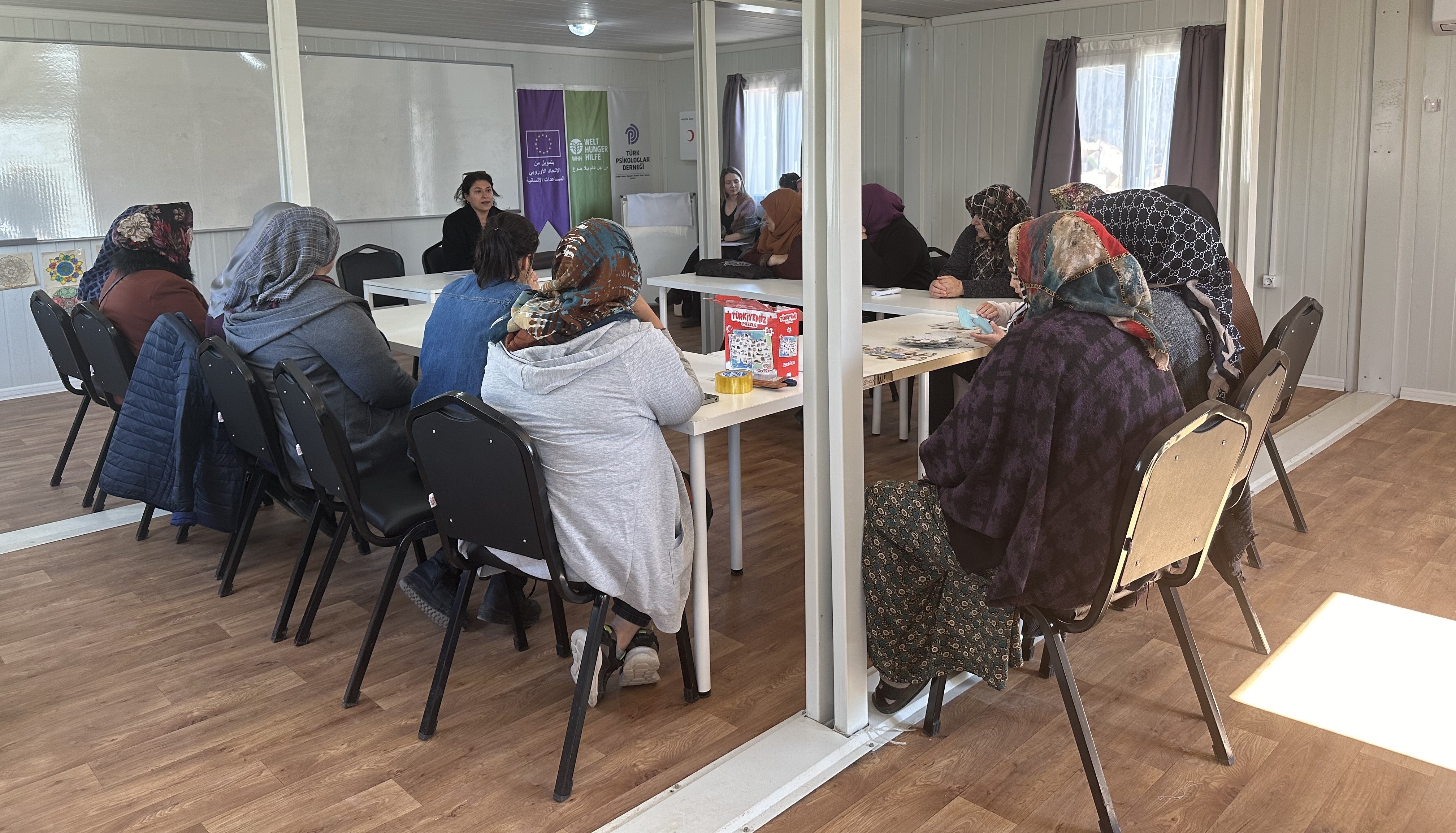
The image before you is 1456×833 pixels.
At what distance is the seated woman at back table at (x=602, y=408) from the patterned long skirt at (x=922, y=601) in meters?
0.44

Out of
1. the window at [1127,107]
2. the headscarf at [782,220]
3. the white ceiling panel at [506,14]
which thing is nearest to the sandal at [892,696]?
the headscarf at [782,220]

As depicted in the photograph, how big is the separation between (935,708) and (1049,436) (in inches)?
29.6

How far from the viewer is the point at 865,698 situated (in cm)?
238

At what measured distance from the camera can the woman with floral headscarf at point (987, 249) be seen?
172 inches

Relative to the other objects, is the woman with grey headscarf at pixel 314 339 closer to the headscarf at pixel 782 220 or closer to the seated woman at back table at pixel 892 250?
the seated woman at back table at pixel 892 250

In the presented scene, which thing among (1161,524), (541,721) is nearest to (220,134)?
(541,721)

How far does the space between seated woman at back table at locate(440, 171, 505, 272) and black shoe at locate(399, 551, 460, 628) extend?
3414 mm

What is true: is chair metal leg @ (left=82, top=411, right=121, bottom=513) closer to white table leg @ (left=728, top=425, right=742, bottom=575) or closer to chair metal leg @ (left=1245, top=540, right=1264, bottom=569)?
white table leg @ (left=728, top=425, right=742, bottom=575)

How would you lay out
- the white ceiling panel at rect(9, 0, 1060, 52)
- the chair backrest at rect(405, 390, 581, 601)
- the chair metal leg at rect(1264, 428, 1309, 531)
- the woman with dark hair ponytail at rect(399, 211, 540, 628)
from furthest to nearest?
the white ceiling panel at rect(9, 0, 1060, 52)
the chair metal leg at rect(1264, 428, 1309, 531)
the woman with dark hair ponytail at rect(399, 211, 540, 628)
the chair backrest at rect(405, 390, 581, 601)

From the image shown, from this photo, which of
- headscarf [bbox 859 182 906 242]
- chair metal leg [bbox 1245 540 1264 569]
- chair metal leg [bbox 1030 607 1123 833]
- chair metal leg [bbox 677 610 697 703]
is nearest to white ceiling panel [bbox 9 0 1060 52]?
headscarf [bbox 859 182 906 242]

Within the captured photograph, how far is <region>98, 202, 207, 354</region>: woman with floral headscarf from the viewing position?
3760 millimetres

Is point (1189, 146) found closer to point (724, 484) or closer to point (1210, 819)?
point (724, 484)

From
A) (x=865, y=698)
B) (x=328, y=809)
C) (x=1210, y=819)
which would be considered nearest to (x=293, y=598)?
(x=328, y=809)

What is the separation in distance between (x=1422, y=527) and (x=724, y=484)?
248 centimetres
